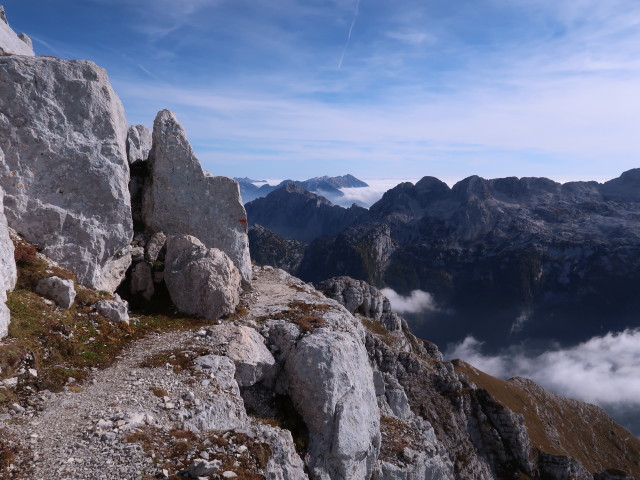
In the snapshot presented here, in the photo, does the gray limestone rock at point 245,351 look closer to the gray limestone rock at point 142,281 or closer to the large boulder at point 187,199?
the gray limestone rock at point 142,281

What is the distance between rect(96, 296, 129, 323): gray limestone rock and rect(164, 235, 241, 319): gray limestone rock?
5.05 metres

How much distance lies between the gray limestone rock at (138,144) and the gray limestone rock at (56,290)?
1613 cm

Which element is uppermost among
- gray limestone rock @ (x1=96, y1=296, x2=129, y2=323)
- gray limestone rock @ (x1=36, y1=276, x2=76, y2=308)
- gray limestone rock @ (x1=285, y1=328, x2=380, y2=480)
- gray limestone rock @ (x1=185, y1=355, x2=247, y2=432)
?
gray limestone rock @ (x1=36, y1=276, x2=76, y2=308)

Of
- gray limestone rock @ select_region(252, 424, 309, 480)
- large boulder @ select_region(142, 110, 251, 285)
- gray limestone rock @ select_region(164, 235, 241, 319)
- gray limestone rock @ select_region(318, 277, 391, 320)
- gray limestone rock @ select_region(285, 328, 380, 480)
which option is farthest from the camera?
gray limestone rock @ select_region(318, 277, 391, 320)

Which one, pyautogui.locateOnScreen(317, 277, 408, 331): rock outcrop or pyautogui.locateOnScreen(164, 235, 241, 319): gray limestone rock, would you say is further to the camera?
pyautogui.locateOnScreen(317, 277, 408, 331): rock outcrop

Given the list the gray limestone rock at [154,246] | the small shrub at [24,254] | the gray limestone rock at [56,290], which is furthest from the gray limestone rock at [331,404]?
the small shrub at [24,254]

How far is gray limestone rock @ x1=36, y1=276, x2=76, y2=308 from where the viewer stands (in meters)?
23.2

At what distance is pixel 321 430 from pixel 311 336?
252 inches

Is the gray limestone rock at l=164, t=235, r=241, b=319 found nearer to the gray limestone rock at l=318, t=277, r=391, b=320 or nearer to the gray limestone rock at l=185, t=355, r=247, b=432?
the gray limestone rock at l=185, t=355, r=247, b=432

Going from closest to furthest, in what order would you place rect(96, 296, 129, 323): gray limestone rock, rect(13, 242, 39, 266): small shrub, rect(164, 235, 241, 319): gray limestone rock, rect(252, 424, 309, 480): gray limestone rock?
1. rect(252, 424, 309, 480): gray limestone rock
2. rect(13, 242, 39, 266): small shrub
3. rect(96, 296, 129, 323): gray limestone rock
4. rect(164, 235, 241, 319): gray limestone rock

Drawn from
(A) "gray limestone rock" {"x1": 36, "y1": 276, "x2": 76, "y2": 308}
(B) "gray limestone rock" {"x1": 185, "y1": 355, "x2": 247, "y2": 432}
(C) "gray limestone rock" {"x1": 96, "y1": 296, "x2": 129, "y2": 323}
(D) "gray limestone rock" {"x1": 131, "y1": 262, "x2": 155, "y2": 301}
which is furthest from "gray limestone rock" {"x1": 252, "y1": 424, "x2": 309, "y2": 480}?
(D) "gray limestone rock" {"x1": 131, "y1": 262, "x2": 155, "y2": 301}

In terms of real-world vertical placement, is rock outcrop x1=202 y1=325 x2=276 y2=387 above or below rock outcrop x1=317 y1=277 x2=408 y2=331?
above

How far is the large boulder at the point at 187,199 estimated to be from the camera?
1471 inches

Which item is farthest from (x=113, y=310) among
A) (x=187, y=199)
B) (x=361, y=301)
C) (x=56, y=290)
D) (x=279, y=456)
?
(x=361, y=301)
